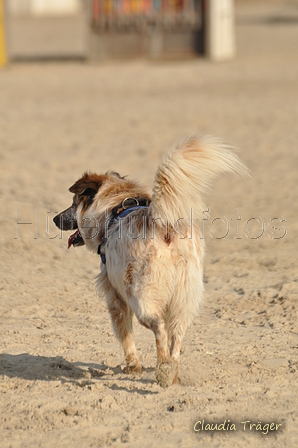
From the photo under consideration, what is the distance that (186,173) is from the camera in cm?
387

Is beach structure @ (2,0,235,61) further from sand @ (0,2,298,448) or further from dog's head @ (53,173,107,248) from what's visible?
dog's head @ (53,173,107,248)

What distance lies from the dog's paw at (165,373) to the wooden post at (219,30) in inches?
784

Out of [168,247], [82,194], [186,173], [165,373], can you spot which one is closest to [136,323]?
[82,194]

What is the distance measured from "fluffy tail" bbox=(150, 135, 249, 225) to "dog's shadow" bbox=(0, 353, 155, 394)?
1.27m

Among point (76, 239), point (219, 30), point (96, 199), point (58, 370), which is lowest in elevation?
point (58, 370)

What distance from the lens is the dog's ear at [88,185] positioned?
4.54m

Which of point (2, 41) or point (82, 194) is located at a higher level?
point (2, 41)

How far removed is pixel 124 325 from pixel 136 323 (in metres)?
1.12

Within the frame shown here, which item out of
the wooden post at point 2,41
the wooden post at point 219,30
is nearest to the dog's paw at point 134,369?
the wooden post at point 219,30

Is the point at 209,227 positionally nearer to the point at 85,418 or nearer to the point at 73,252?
the point at 73,252

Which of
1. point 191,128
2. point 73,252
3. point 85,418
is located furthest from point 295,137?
point 85,418

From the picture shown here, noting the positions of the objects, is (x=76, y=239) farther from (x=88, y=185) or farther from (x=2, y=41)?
(x=2, y=41)

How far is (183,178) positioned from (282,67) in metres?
18.3

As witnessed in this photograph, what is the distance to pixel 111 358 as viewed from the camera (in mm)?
4766
